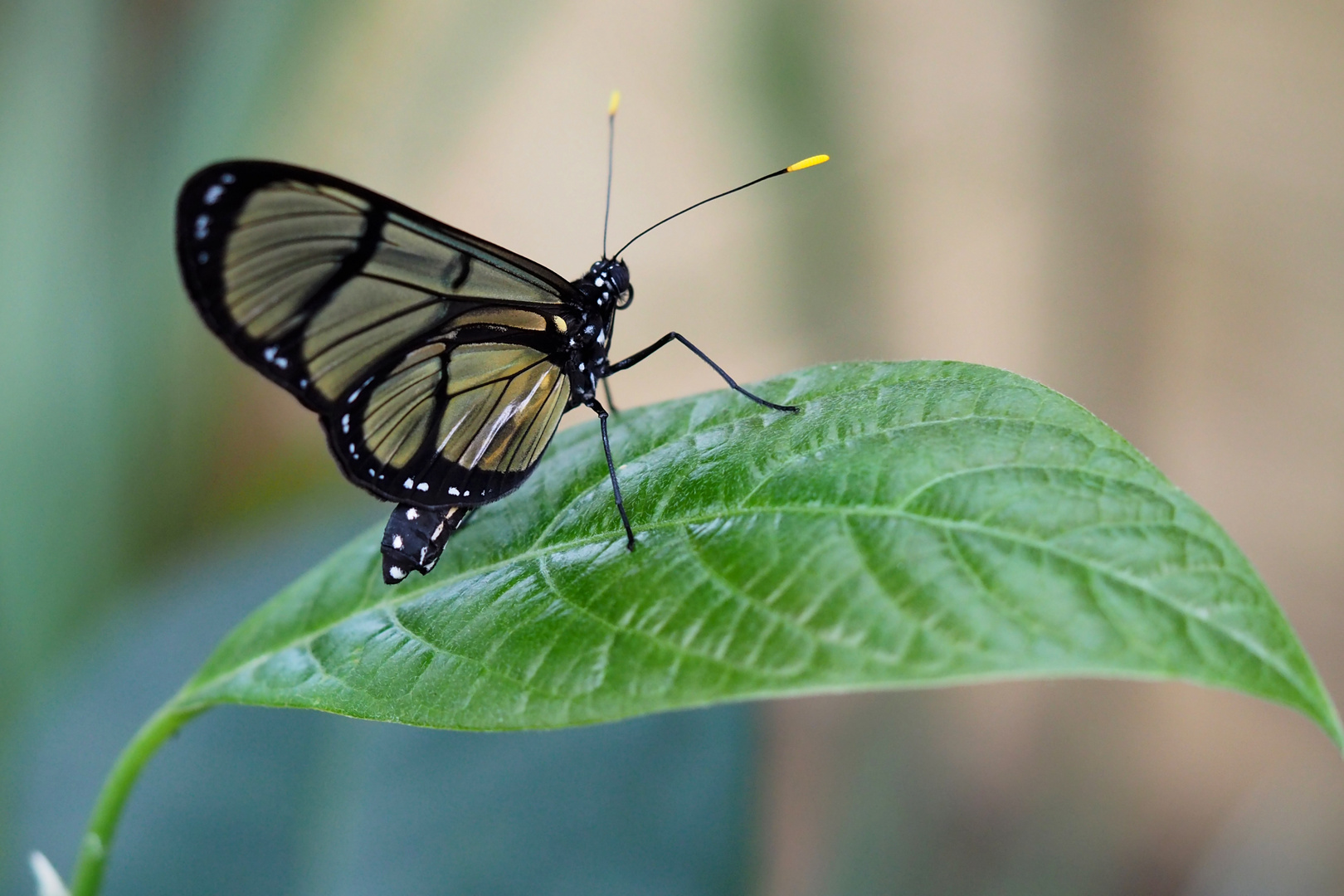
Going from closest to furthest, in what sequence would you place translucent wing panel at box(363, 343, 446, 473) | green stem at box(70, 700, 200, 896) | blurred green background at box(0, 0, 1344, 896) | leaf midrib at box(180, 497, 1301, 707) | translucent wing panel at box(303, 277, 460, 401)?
leaf midrib at box(180, 497, 1301, 707)
green stem at box(70, 700, 200, 896)
translucent wing panel at box(303, 277, 460, 401)
translucent wing panel at box(363, 343, 446, 473)
blurred green background at box(0, 0, 1344, 896)

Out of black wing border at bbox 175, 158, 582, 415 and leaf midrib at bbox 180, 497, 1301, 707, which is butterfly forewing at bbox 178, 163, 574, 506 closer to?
black wing border at bbox 175, 158, 582, 415

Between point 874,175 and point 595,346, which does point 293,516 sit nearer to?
point 595,346

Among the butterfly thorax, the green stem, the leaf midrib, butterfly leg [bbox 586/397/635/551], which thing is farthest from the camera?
the butterfly thorax

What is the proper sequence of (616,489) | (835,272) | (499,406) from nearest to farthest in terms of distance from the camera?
(616,489) → (499,406) → (835,272)

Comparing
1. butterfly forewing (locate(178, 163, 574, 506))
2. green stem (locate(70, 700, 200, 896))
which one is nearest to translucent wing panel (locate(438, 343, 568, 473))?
butterfly forewing (locate(178, 163, 574, 506))

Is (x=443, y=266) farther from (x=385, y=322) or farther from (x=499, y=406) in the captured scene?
(x=499, y=406)

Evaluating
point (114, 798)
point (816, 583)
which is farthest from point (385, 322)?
point (816, 583)

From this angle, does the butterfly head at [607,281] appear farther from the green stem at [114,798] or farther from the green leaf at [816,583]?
the green stem at [114,798]
